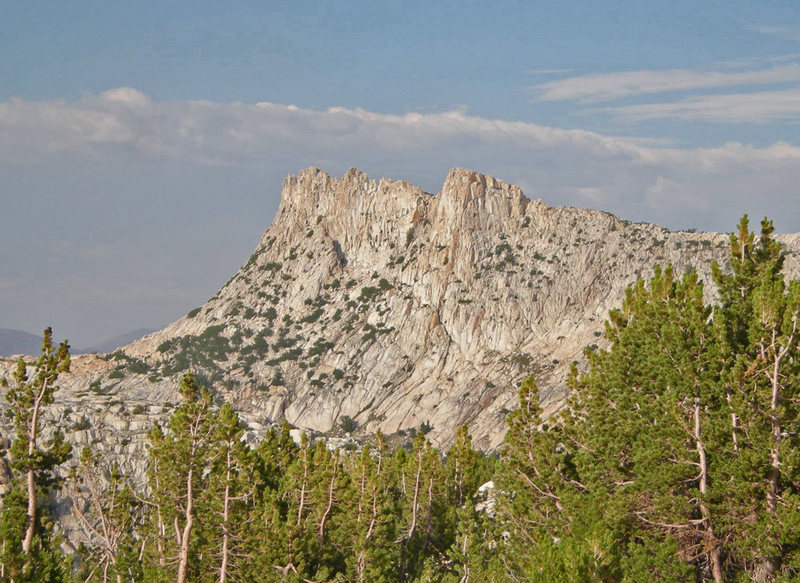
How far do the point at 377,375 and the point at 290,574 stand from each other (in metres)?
122

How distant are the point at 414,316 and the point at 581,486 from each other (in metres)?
124

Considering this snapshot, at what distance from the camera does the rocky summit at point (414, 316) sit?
485 ft

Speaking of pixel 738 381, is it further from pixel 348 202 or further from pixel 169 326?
pixel 169 326

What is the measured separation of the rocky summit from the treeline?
9514 centimetres

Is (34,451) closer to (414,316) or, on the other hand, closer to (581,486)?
(581,486)

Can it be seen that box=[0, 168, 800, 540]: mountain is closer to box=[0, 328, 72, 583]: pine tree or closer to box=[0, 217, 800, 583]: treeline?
box=[0, 217, 800, 583]: treeline

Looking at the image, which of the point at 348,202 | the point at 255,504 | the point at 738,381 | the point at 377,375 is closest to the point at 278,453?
the point at 255,504

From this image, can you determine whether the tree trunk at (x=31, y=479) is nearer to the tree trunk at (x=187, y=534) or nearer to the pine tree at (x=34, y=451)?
the pine tree at (x=34, y=451)

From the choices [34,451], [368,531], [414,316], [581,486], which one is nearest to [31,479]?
[34,451]

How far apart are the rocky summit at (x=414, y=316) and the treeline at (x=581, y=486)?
312ft

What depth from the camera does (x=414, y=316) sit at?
16038 centimetres

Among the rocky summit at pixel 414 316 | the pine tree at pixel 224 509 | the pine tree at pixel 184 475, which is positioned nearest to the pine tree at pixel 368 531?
the pine tree at pixel 224 509

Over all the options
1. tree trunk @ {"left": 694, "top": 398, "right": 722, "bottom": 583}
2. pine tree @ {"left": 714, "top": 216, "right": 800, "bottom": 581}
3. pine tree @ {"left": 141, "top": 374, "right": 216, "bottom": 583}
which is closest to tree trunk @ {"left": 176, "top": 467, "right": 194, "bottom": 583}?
pine tree @ {"left": 141, "top": 374, "right": 216, "bottom": 583}

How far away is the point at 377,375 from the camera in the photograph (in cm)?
15562
